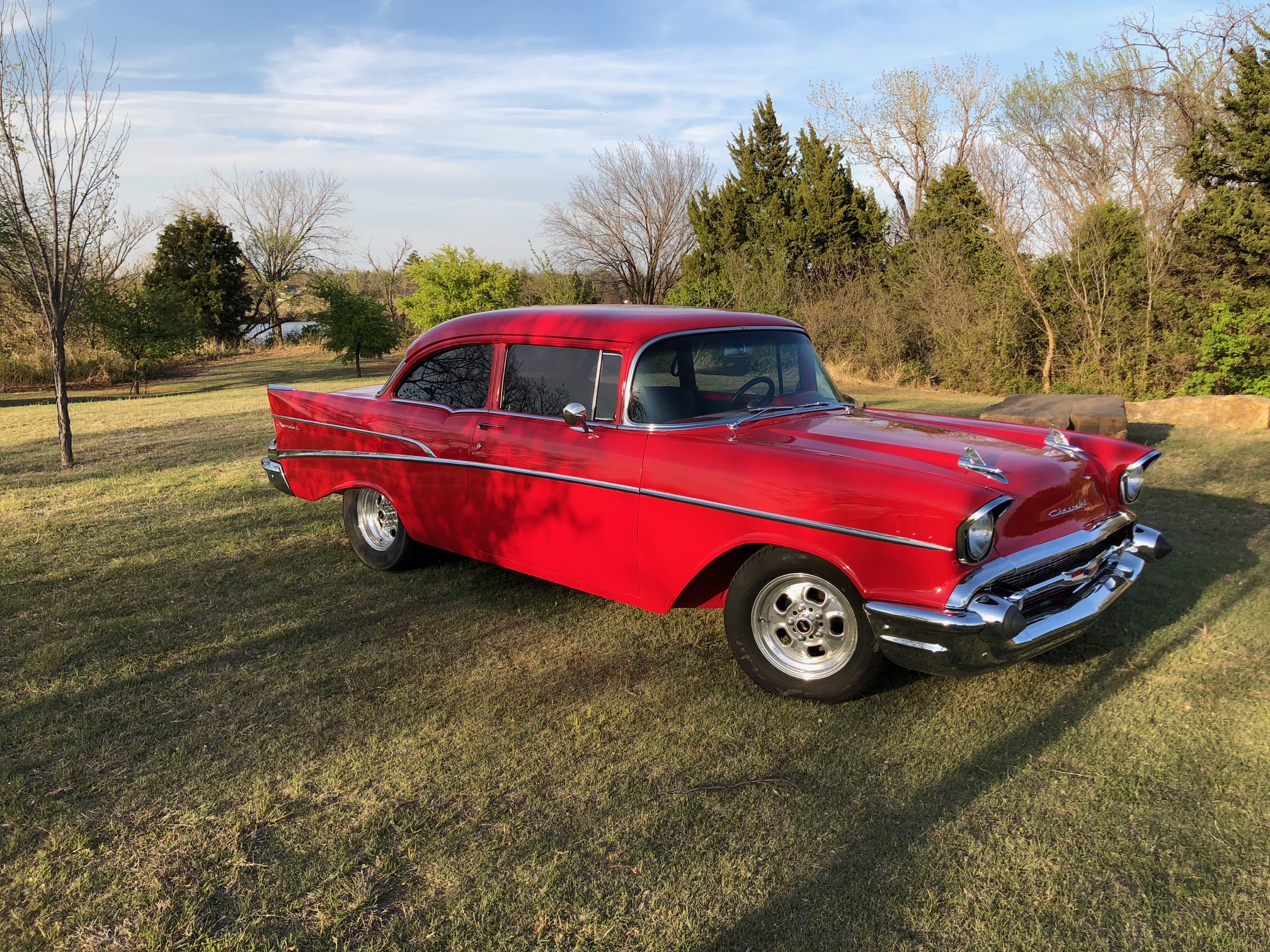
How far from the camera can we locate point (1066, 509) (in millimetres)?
3357

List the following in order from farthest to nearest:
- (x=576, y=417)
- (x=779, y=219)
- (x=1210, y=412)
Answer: (x=779, y=219) → (x=1210, y=412) → (x=576, y=417)

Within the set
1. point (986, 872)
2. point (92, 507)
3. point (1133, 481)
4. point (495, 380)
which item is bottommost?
point (986, 872)

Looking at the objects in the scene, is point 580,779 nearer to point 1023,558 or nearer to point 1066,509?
point 1023,558

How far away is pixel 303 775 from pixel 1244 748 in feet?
11.9

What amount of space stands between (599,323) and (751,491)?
1371 mm

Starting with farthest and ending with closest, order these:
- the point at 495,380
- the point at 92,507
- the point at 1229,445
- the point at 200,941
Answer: the point at 1229,445 → the point at 92,507 → the point at 495,380 → the point at 200,941

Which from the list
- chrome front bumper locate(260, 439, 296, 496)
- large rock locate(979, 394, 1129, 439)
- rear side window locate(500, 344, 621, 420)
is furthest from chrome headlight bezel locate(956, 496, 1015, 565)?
large rock locate(979, 394, 1129, 439)

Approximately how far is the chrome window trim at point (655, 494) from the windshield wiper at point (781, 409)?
18.3 inches

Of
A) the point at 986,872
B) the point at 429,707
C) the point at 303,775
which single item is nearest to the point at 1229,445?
the point at 986,872

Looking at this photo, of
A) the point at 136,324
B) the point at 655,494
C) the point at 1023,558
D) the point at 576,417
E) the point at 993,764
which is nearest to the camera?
the point at 993,764

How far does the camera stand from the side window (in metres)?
4.51

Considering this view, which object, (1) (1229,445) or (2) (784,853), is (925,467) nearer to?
(2) (784,853)

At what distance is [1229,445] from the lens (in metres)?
8.71

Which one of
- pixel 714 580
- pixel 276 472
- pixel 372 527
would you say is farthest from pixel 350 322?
pixel 714 580
